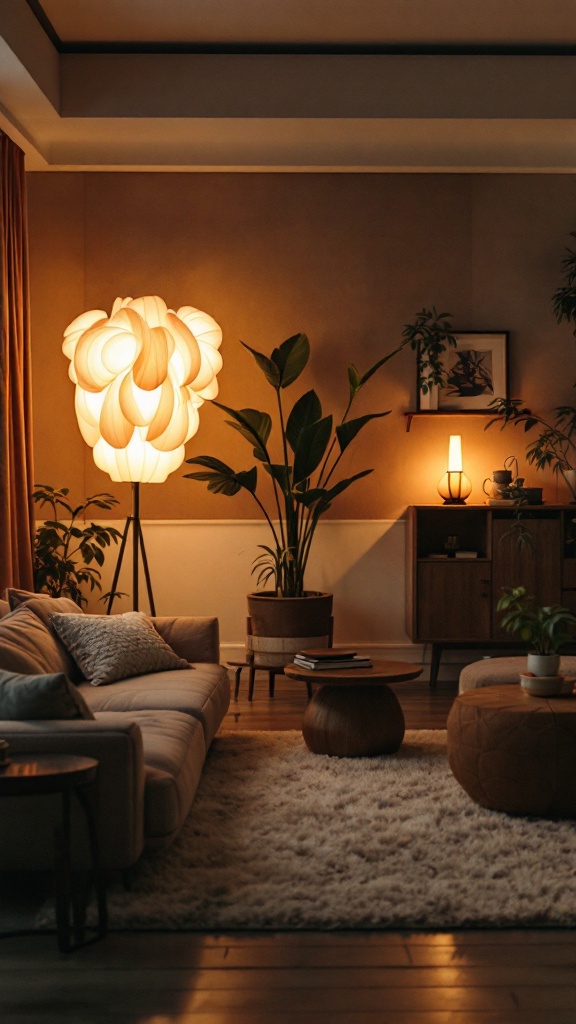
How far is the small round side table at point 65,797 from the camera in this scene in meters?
2.39

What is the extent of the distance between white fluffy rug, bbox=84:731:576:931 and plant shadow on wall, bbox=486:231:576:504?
297 centimetres

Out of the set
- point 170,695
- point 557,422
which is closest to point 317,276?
point 557,422

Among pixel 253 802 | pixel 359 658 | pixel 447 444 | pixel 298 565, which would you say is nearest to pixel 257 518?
pixel 298 565

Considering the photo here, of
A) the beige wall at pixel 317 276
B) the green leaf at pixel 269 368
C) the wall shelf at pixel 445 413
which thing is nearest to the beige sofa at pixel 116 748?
the green leaf at pixel 269 368

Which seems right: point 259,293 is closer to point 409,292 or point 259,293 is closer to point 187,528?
point 409,292

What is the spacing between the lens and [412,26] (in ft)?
18.4

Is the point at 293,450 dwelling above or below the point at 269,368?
below

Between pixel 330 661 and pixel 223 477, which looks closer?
pixel 330 661

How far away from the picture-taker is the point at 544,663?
373cm

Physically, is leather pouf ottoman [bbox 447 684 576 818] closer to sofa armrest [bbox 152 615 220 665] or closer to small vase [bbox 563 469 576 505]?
sofa armrest [bbox 152 615 220 665]

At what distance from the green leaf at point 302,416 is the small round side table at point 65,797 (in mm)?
3506

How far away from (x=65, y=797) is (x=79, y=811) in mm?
291

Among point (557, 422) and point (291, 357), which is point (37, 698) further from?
point (557, 422)

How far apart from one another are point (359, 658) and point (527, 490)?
2175 millimetres
